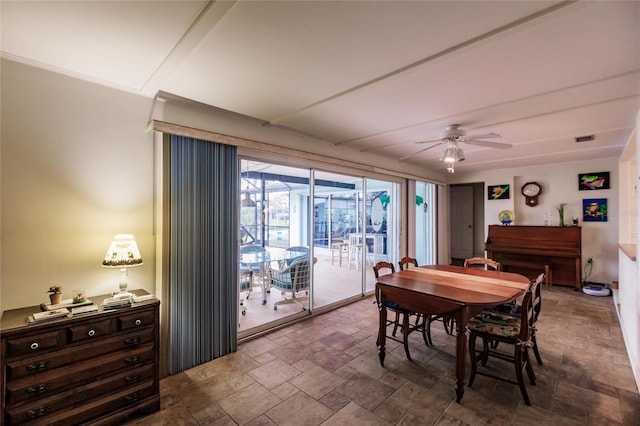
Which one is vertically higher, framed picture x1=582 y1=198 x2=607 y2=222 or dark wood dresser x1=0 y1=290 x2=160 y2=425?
framed picture x1=582 y1=198 x2=607 y2=222

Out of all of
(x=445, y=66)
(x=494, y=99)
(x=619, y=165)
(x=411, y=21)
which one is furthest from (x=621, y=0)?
(x=619, y=165)

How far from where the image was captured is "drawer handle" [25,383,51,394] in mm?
1682

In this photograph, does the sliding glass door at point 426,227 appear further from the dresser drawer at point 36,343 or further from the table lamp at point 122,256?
the dresser drawer at point 36,343

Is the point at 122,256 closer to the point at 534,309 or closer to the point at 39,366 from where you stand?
the point at 39,366

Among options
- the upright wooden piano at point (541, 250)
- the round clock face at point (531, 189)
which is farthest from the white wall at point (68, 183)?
the round clock face at point (531, 189)

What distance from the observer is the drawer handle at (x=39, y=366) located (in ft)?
5.55

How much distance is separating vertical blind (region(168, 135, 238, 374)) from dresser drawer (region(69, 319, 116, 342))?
1.91 feet

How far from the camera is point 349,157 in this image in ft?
14.5

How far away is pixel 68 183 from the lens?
2199 mm

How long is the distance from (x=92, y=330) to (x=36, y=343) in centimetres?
27

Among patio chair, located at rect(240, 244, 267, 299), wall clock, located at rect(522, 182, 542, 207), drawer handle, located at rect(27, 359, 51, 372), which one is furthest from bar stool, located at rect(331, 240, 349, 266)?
drawer handle, located at rect(27, 359, 51, 372)

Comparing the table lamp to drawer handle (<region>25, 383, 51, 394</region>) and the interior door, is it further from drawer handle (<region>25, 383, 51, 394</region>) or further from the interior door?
the interior door

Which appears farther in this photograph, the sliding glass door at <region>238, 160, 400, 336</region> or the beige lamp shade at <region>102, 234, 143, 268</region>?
the sliding glass door at <region>238, 160, 400, 336</region>

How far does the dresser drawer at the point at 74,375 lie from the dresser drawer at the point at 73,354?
0.03 meters
